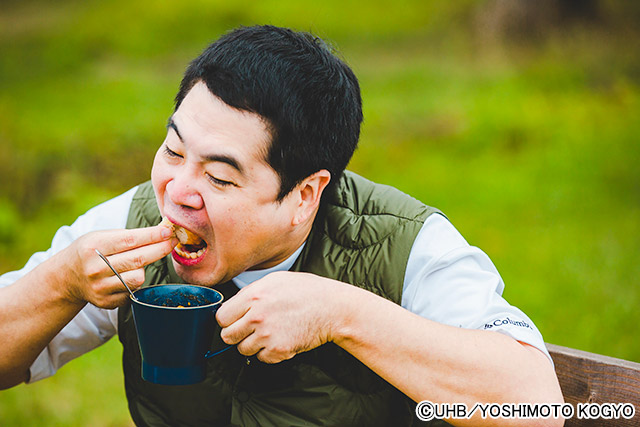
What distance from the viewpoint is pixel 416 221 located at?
234 cm

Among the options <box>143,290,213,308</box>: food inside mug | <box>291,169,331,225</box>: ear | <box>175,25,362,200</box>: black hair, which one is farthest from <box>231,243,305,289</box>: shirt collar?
<box>143,290,213,308</box>: food inside mug

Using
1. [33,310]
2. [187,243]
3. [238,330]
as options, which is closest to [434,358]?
[238,330]

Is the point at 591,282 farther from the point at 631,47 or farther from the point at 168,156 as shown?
the point at 631,47

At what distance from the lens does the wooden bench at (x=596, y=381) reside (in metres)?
2.08

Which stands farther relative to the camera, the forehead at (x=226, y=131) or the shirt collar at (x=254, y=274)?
the shirt collar at (x=254, y=274)

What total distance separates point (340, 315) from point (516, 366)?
1.76 feet

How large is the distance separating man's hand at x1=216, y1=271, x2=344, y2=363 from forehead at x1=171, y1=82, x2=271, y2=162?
41 centimetres

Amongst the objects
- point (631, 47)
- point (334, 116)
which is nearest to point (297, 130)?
point (334, 116)

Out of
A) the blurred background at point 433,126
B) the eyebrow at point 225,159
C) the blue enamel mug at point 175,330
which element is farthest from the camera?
the blurred background at point 433,126

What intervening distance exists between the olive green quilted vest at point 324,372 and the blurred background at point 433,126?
74.2 inches

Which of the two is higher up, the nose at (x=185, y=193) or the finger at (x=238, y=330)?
the nose at (x=185, y=193)

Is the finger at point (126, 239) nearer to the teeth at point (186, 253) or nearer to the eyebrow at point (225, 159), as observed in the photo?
the teeth at point (186, 253)

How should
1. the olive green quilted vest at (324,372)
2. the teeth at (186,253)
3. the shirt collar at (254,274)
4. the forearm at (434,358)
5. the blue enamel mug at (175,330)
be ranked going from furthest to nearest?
the shirt collar at (254,274), the olive green quilted vest at (324,372), the teeth at (186,253), the forearm at (434,358), the blue enamel mug at (175,330)

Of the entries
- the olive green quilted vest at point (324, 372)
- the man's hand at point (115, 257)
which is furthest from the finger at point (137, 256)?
the olive green quilted vest at point (324, 372)
